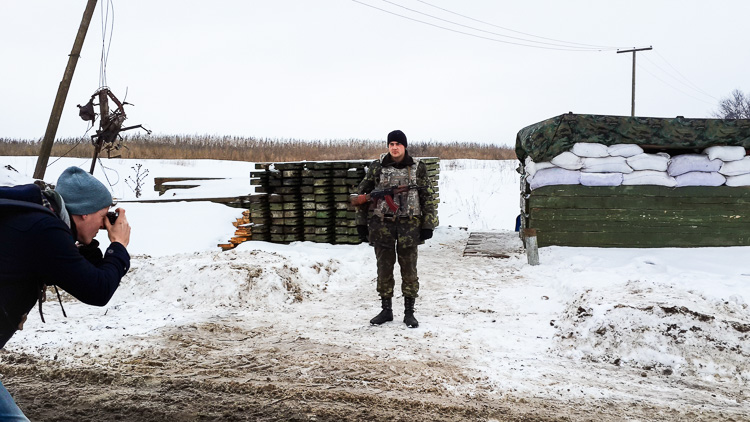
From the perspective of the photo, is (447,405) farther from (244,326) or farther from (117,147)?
(117,147)

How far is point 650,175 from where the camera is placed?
9.30 m

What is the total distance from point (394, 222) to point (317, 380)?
2.10m

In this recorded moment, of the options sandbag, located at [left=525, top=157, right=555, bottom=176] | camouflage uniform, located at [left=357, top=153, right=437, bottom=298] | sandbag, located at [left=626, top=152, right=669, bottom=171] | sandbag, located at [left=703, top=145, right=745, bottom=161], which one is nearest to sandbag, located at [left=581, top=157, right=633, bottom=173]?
sandbag, located at [left=626, top=152, right=669, bottom=171]

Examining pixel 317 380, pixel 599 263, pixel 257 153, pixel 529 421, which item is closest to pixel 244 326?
pixel 317 380

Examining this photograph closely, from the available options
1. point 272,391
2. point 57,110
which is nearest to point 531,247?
point 272,391

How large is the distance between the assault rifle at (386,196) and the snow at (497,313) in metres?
1.35

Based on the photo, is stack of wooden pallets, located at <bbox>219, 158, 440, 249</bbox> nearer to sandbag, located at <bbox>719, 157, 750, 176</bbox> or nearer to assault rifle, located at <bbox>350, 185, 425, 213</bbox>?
assault rifle, located at <bbox>350, 185, 425, 213</bbox>

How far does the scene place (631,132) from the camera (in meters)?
9.19

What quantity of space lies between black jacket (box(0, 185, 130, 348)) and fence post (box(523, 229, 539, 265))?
776 centimetres

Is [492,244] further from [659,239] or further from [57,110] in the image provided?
[57,110]

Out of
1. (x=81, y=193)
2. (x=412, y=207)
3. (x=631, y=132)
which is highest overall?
(x=631, y=132)

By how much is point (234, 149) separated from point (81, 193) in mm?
39233

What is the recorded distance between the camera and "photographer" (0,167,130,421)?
7.04ft

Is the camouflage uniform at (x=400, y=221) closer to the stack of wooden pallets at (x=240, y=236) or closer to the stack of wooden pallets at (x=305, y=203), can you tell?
the stack of wooden pallets at (x=305, y=203)
